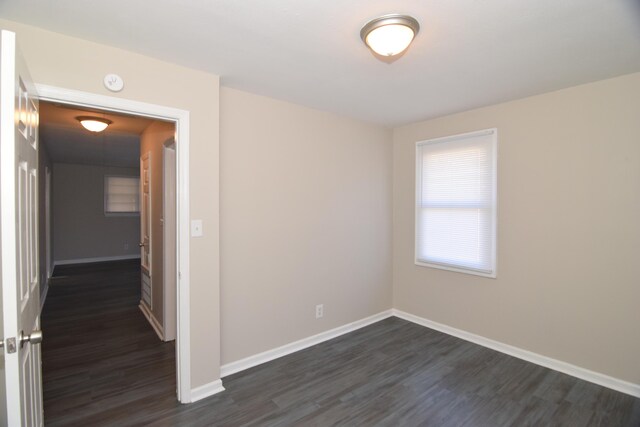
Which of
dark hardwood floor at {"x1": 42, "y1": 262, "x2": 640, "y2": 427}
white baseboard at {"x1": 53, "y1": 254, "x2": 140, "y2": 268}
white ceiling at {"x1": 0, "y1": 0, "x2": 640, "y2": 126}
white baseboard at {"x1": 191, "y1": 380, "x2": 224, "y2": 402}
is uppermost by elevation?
white ceiling at {"x1": 0, "y1": 0, "x2": 640, "y2": 126}

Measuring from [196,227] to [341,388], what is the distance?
174 cm

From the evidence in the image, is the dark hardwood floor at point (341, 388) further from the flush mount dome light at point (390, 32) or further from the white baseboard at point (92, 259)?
the white baseboard at point (92, 259)

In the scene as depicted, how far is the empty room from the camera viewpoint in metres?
1.71

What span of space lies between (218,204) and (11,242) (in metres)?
1.48

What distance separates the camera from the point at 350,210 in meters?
3.70

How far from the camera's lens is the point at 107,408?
226 cm

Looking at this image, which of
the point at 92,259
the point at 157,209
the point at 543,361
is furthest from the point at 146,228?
the point at 92,259

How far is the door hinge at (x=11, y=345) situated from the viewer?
1029 millimetres

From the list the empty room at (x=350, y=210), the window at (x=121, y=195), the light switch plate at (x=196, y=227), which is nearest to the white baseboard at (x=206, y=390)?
the empty room at (x=350, y=210)

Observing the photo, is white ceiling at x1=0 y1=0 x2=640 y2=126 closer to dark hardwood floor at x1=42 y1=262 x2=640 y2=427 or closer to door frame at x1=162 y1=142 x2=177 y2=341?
door frame at x1=162 y1=142 x2=177 y2=341

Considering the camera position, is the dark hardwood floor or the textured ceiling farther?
the textured ceiling

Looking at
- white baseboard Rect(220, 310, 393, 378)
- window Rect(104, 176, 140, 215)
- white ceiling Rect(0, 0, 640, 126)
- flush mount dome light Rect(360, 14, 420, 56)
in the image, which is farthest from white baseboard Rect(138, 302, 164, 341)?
window Rect(104, 176, 140, 215)

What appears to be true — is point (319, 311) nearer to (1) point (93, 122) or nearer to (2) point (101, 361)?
(2) point (101, 361)

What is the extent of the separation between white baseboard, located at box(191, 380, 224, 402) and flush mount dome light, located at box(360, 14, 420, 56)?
268cm
